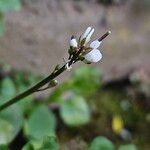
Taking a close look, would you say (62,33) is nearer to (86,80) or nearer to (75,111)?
(86,80)

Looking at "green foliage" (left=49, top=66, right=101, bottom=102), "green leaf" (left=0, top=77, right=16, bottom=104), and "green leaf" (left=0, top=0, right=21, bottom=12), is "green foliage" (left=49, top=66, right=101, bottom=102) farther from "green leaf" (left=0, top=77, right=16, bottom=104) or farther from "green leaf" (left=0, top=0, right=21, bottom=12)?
"green leaf" (left=0, top=0, right=21, bottom=12)

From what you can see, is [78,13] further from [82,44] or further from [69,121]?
[82,44]

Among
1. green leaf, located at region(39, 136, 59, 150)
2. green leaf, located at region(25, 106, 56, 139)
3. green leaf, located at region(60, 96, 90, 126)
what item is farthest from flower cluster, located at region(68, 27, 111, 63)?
green leaf, located at region(60, 96, 90, 126)

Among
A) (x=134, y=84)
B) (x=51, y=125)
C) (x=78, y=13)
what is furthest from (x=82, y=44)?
(x=134, y=84)

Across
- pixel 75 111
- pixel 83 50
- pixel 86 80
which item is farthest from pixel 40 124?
pixel 83 50

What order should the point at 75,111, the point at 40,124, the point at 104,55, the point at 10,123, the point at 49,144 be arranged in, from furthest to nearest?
1. the point at 104,55
2. the point at 75,111
3. the point at 40,124
4. the point at 10,123
5. the point at 49,144

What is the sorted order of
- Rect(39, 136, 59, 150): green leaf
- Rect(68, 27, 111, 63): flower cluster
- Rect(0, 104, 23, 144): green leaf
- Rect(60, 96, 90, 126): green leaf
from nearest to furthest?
1. Rect(68, 27, 111, 63): flower cluster
2. Rect(39, 136, 59, 150): green leaf
3. Rect(0, 104, 23, 144): green leaf
4. Rect(60, 96, 90, 126): green leaf

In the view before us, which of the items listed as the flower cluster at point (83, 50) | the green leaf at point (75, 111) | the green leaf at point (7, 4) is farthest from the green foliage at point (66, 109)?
the flower cluster at point (83, 50)
